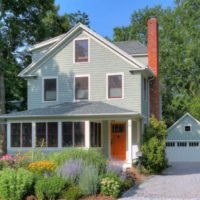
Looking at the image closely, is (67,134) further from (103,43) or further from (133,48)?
(133,48)

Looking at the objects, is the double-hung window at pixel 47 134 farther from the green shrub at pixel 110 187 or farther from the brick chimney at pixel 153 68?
the green shrub at pixel 110 187

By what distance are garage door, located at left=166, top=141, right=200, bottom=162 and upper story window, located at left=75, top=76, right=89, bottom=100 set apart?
579 inches

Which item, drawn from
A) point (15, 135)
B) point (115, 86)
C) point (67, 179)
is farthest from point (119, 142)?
point (67, 179)

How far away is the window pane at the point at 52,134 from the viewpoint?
2616cm

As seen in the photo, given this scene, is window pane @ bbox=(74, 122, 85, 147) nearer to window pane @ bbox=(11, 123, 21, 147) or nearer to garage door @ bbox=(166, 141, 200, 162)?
window pane @ bbox=(11, 123, 21, 147)

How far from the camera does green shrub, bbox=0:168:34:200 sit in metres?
15.4

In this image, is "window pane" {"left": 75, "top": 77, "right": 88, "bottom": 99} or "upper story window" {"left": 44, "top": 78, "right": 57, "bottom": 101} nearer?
"window pane" {"left": 75, "top": 77, "right": 88, "bottom": 99}

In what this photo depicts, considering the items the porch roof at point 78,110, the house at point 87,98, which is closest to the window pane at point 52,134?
the house at point 87,98

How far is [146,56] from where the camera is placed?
30.9 metres

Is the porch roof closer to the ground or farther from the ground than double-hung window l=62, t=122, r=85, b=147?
farther from the ground

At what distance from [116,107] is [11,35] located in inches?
390

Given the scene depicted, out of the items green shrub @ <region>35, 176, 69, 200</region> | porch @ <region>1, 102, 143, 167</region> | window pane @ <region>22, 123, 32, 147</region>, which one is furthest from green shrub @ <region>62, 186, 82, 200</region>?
window pane @ <region>22, 123, 32, 147</region>

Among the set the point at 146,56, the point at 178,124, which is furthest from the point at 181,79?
the point at 146,56

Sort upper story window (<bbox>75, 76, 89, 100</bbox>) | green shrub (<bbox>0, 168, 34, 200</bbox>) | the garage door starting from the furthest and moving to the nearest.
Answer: the garage door
upper story window (<bbox>75, 76, 89, 100</bbox>)
green shrub (<bbox>0, 168, 34, 200</bbox>)
